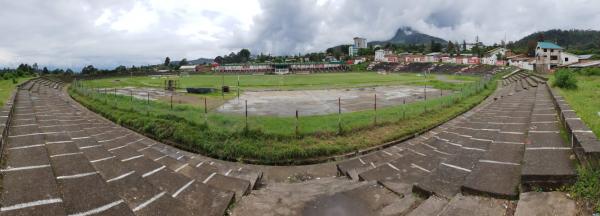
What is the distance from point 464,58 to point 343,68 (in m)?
42.1

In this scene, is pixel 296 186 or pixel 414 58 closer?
pixel 296 186

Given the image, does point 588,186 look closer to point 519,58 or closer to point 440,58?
point 519,58

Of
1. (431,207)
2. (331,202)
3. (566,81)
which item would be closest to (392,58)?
(566,81)

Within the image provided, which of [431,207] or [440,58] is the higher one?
[440,58]

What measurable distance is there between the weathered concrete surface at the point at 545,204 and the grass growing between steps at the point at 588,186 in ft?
0.58

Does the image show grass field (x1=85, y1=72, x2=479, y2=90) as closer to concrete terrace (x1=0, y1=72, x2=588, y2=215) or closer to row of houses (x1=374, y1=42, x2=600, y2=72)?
row of houses (x1=374, y1=42, x2=600, y2=72)

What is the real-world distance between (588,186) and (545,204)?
79cm

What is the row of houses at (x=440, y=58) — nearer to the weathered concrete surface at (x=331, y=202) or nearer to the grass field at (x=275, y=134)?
the grass field at (x=275, y=134)

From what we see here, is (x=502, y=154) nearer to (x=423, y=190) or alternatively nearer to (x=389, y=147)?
(x=423, y=190)

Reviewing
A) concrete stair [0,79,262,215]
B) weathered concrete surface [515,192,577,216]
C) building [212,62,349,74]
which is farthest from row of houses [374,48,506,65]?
concrete stair [0,79,262,215]

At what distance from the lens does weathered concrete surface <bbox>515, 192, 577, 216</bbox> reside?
14.0ft

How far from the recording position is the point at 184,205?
5566 mm

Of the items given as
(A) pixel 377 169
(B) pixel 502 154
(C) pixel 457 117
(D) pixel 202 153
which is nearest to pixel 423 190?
(B) pixel 502 154

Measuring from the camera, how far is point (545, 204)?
446 centimetres
